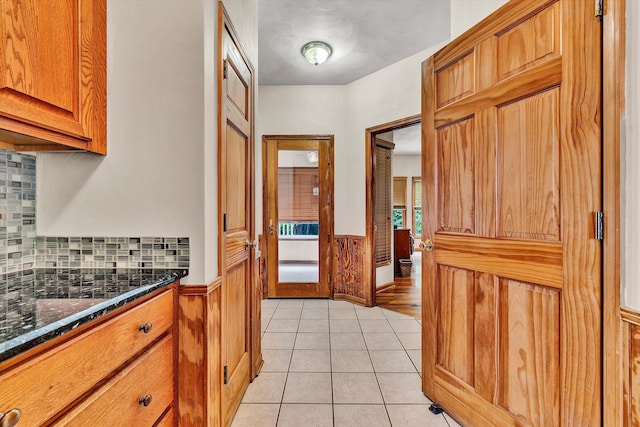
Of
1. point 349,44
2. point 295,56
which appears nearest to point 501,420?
point 349,44

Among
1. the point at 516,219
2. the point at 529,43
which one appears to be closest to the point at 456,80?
the point at 529,43

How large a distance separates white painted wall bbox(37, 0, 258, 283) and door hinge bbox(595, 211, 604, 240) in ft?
4.72

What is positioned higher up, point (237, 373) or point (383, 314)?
point (237, 373)

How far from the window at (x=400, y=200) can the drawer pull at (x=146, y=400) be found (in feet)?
25.2

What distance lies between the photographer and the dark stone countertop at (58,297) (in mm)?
615

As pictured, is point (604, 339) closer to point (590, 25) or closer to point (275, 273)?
point (590, 25)

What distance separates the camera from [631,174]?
938mm

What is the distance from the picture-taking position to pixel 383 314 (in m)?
3.30

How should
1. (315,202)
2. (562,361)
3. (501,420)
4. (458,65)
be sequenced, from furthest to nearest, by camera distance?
(315,202), (458,65), (501,420), (562,361)

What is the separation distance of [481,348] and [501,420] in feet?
1.00

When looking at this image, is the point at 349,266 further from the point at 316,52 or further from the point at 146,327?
the point at 146,327

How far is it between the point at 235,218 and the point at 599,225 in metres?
1.57

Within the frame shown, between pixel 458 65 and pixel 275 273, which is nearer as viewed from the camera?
pixel 458 65

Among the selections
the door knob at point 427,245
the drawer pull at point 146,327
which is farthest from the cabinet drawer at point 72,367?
the door knob at point 427,245
